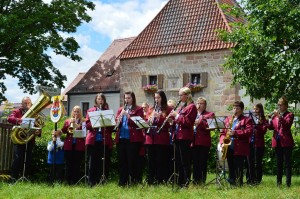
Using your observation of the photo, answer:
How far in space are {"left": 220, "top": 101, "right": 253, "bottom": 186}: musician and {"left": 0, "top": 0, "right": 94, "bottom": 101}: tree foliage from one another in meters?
17.8

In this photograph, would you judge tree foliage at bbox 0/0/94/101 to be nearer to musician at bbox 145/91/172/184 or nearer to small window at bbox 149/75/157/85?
small window at bbox 149/75/157/85

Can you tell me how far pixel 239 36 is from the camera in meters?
11.9

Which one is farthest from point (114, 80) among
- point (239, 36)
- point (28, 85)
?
point (239, 36)

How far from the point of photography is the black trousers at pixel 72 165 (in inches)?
432

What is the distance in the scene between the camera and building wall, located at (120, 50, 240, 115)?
26.0 metres

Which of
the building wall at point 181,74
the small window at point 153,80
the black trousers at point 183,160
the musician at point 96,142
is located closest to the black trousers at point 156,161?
the black trousers at point 183,160

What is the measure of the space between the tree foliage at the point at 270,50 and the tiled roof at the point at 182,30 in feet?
46.7

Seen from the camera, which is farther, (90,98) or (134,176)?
(90,98)

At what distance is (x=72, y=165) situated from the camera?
11031mm

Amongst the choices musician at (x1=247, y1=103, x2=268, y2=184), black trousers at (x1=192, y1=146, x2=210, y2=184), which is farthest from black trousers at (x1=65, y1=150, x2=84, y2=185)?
musician at (x1=247, y1=103, x2=268, y2=184)

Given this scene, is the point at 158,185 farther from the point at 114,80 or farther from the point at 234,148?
the point at 114,80

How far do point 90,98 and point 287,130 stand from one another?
24567 mm

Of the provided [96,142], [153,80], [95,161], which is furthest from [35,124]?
[153,80]

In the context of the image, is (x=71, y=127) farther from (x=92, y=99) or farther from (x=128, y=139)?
(x=92, y=99)
